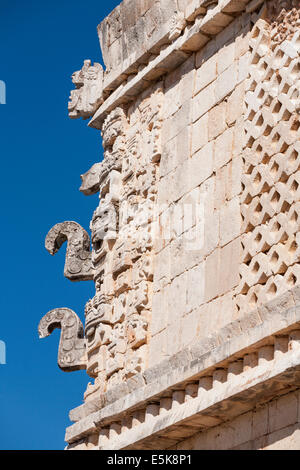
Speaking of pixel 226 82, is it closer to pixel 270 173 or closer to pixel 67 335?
pixel 270 173

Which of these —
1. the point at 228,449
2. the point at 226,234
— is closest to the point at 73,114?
the point at 226,234

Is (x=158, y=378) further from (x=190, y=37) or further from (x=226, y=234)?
(x=190, y=37)

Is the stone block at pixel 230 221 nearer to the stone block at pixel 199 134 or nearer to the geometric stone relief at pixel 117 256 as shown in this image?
the stone block at pixel 199 134

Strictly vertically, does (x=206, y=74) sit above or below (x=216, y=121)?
above

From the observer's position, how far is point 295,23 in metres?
9.29

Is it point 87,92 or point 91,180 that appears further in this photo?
point 87,92

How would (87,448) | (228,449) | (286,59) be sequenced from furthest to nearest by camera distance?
(87,448) < (286,59) < (228,449)

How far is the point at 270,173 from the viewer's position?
A: 902 cm

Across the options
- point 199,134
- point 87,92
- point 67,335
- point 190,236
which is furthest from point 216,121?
point 67,335

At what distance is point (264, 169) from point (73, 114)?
3812mm

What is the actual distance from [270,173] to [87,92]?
377 centimetres

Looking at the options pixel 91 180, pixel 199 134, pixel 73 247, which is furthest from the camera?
pixel 91 180

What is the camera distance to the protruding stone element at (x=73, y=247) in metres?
11.6

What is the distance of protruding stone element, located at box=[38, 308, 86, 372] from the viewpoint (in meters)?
11.1
